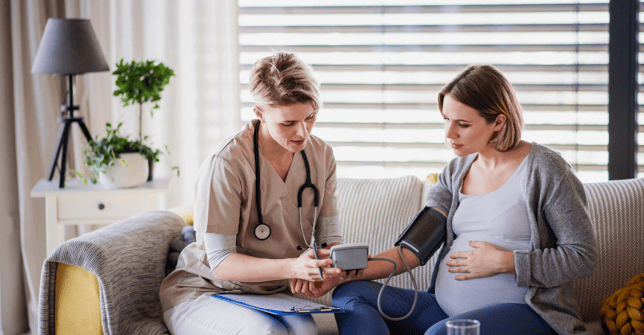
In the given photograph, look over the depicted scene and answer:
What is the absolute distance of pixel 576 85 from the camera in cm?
264

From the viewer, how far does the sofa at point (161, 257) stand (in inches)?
55.8

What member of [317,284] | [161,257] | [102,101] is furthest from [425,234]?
[102,101]

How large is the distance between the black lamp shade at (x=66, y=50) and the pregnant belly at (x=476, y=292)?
1.59 meters

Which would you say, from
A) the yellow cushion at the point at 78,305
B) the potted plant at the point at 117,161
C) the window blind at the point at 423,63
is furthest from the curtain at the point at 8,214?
the yellow cushion at the point at 78,305

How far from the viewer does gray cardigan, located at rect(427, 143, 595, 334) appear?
1.30 metres

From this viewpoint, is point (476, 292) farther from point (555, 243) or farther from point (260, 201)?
point (260, 201)

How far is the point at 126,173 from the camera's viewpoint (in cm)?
218

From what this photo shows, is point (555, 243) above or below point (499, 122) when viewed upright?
below

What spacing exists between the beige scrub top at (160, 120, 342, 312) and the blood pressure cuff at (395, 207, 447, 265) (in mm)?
218

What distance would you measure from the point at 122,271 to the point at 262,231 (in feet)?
1.31

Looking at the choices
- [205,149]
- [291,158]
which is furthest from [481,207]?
[205,149]

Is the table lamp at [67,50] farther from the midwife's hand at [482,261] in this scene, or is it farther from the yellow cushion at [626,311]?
the yellow cushion at [626,311]

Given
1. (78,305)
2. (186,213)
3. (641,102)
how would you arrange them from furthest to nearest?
(641,102)
(186,213)
(78,305)

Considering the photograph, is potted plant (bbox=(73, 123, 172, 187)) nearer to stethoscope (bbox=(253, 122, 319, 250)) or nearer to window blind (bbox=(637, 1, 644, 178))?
stethoscope (bbox=(253, 122, 319, 250))
